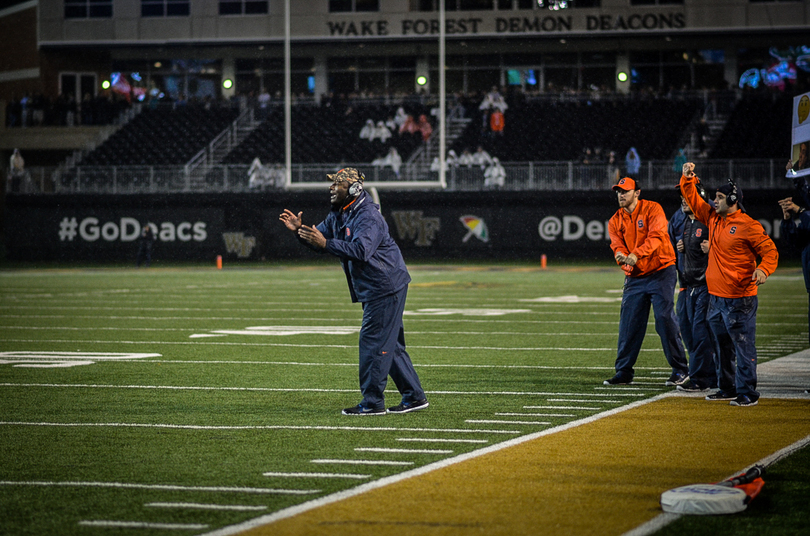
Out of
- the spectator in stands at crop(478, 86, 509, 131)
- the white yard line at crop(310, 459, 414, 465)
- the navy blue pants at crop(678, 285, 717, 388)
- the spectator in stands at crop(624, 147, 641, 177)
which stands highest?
the spectator in stands at crop(478, 86, 509, 131)

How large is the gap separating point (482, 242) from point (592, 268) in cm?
607

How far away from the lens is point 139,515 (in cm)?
573

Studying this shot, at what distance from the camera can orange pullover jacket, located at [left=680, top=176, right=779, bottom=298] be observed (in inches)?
361

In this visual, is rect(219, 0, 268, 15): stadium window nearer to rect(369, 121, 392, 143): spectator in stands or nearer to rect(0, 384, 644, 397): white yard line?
rect(369, 121, 392, 143): spectator in stands

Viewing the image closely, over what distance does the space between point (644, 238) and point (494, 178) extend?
27264 mm

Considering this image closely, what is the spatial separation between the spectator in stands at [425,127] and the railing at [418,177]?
352 centimetres

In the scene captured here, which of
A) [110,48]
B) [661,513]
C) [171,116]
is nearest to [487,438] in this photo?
[661,513]

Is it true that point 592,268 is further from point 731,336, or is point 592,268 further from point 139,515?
point 139,515

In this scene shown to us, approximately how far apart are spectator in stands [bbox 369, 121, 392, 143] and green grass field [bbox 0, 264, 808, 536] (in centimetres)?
2022

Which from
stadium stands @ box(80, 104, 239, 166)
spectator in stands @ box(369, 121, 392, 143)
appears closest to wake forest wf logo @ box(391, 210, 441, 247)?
spectator in stands @ box(369, 121, 392, 143)

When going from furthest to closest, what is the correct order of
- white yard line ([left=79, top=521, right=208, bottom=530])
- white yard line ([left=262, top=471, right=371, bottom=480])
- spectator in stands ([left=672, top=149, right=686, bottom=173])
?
spectator in stands ([left=672, top=149, right=686, bottom=173])
white yard line ([left=262, top=471, right=371, bottom=480])
white yard line ([left=79, top=521, right=208, bottom=530])

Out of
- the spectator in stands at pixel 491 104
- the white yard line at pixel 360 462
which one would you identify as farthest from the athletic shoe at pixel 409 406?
the spectator in stands at pixel 491 104

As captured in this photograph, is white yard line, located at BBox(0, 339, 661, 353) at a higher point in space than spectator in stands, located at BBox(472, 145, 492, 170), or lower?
lower

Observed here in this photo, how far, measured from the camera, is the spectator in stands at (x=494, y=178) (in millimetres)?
37781
